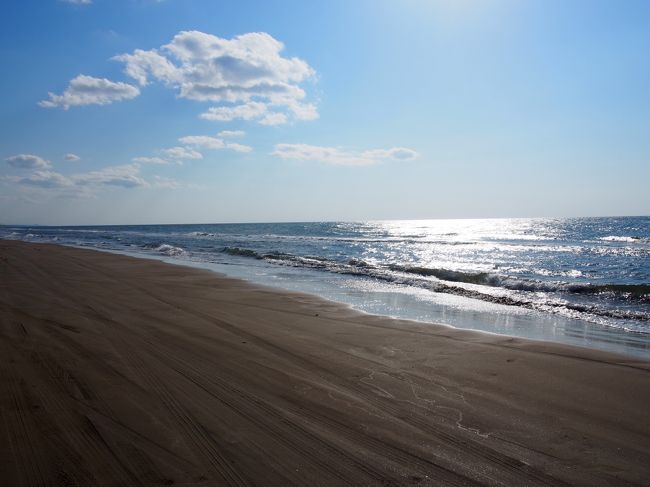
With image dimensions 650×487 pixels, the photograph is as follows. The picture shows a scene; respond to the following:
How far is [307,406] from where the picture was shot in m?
4.44

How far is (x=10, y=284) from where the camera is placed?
504 inches

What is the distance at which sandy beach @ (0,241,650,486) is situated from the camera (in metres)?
3.31

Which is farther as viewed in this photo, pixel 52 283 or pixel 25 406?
pixel 52 283

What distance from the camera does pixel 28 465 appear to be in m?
3.29

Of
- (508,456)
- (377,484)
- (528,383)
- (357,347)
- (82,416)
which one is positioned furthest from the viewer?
(357,347)

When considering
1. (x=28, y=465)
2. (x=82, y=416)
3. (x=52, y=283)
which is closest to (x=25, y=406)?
(x=82, y=416)

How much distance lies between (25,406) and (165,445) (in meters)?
1.79

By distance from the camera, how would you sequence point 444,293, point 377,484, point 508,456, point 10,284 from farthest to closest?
1. point 444,293
2. point 10,284
3. point 508,456
4. point 377,484

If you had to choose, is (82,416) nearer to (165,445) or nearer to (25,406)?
(25,406)

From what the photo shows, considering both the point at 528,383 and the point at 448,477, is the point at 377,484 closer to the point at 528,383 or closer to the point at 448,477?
the point at 448,477

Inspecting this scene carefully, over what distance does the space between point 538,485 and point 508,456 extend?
376 millimetres

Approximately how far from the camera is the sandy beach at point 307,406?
3.31 m

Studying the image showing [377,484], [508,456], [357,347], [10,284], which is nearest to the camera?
[377,484]

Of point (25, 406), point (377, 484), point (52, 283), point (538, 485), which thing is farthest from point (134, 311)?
point (538, 485)
